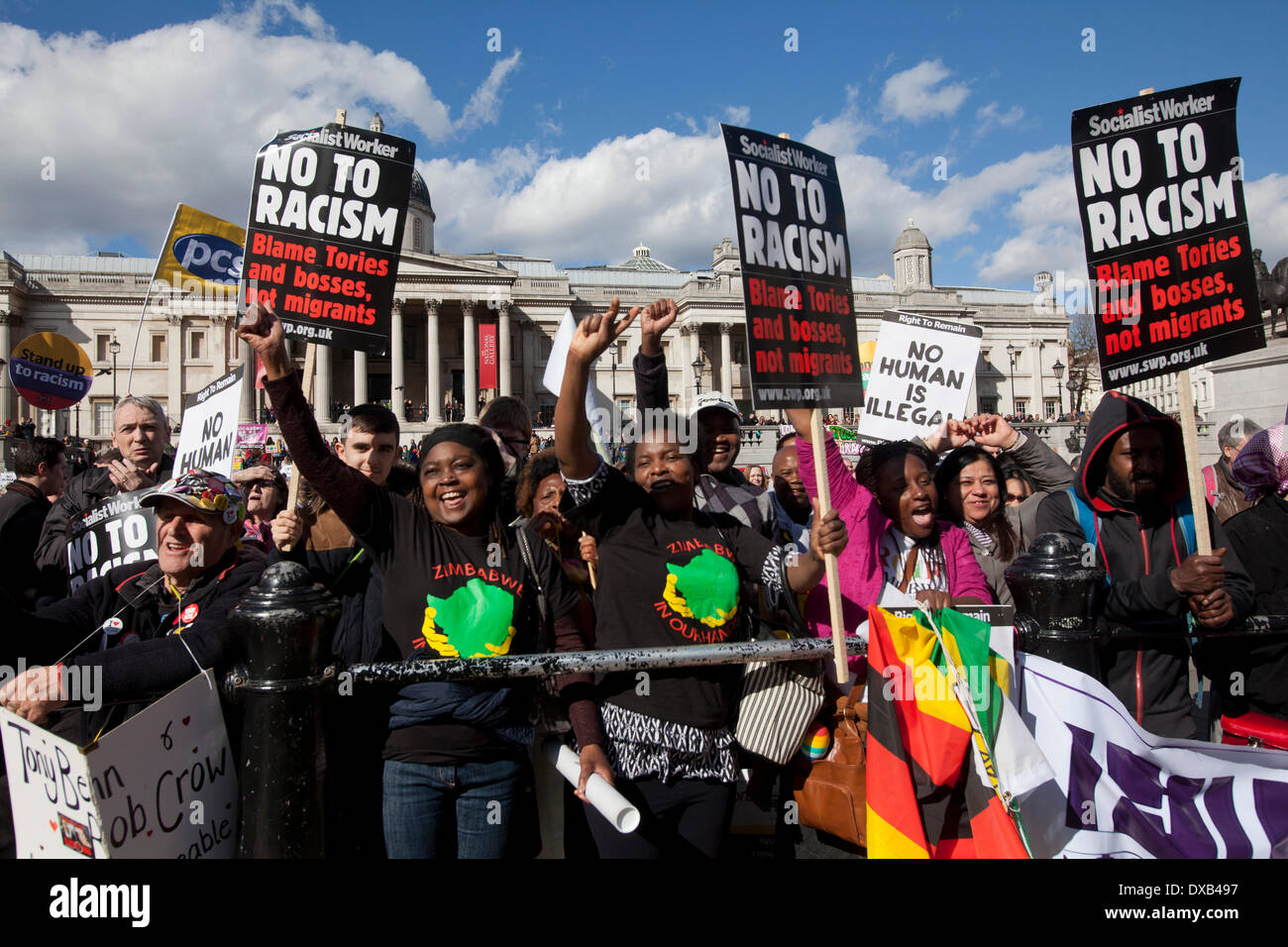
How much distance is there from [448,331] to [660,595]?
5746 centimetres

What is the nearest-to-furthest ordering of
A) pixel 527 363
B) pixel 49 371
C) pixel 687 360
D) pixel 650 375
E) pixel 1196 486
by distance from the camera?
pixel 1196 486
pixel 650 375
pixel 49 371
pixel 527 363
pixel 687 360

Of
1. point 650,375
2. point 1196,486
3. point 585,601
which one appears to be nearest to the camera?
point 1196,486

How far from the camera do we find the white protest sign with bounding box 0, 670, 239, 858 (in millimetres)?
1797

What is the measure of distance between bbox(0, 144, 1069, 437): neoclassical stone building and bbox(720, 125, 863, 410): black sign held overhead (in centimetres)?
4345

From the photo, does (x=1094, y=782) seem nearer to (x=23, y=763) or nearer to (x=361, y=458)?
(x=23, y=763)

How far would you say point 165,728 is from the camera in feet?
6.47

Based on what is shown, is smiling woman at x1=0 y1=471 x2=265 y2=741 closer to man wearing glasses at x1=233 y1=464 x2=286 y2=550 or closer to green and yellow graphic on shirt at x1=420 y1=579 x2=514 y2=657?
green and yellow graphic on shirt at x1=420 y1=579 x2=514 y2=657

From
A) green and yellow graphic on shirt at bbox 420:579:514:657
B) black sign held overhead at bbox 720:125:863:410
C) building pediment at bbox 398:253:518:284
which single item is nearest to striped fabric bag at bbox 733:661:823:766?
green and yellow graphic on shirt at bbox 420:579:514:657

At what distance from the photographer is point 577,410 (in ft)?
8.38

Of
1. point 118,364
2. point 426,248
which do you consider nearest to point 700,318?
point 426,248

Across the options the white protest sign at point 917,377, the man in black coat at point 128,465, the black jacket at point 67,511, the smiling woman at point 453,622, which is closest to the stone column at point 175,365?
the black jacket at point 67,511

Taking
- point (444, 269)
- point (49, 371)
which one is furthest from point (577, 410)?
point (444, 269)

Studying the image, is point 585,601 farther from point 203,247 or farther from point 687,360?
point 687,360

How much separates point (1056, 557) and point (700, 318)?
55.8m
